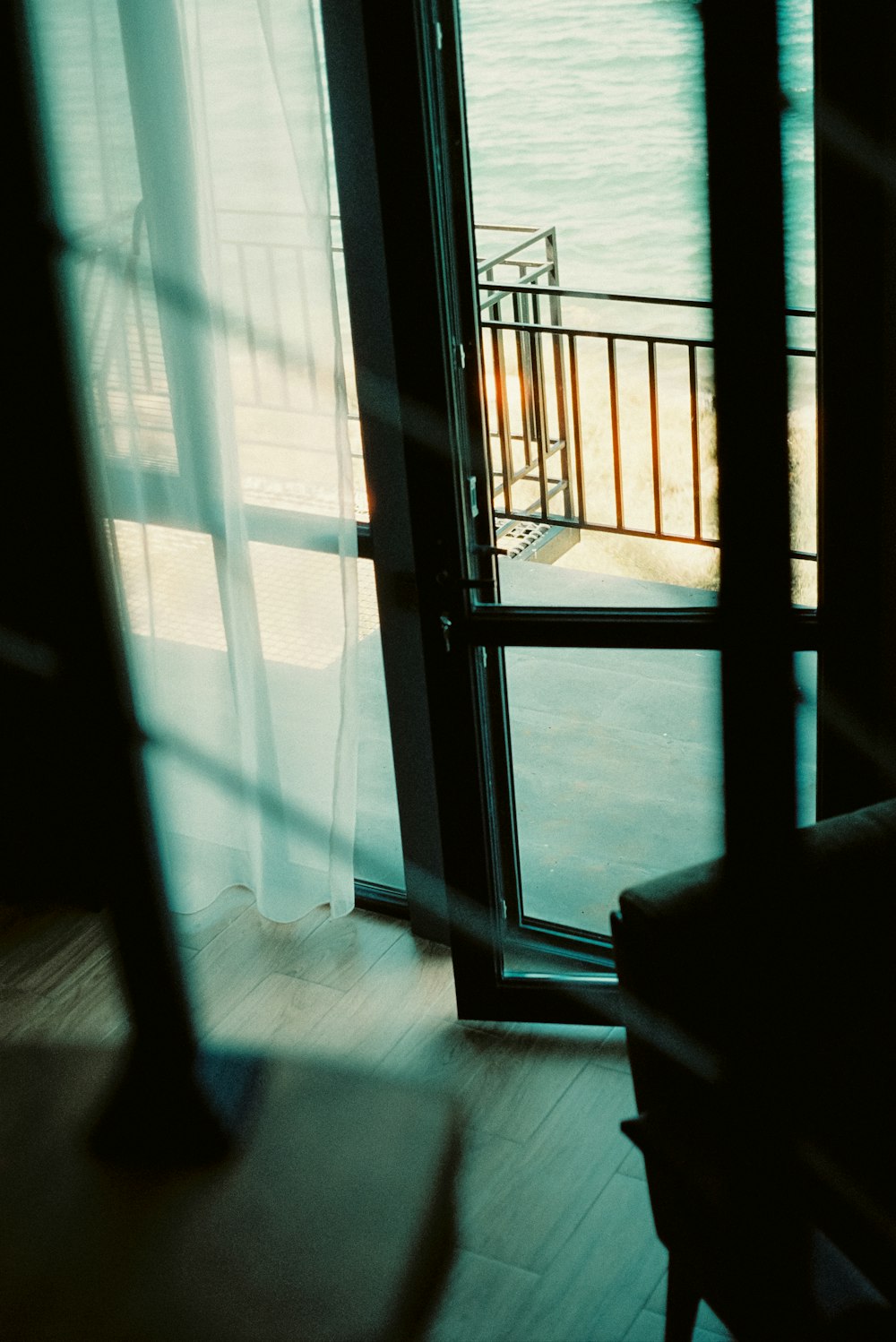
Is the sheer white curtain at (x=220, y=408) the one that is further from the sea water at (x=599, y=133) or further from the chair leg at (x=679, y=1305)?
the chair leg at (x=679, y=1305)

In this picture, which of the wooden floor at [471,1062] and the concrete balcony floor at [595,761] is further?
the concrete balcony floor at [595,761]

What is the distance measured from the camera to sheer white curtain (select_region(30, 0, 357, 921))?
2100mm

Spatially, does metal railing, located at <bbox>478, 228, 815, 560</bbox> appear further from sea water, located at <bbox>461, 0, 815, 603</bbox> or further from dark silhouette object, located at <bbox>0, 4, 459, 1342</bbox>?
dark silhouette object, located at <bbox>0, 4, 459, 1342</bbox>

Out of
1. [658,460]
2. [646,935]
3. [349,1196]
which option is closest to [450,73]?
[646,935]

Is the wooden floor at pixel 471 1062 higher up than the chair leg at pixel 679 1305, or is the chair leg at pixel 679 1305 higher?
the chair leg at pixel 679 1305

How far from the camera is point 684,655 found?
315 cm

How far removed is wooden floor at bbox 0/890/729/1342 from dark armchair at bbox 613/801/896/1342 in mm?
248

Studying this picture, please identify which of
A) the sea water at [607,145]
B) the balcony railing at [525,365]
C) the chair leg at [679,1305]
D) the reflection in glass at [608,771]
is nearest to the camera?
the chair leg at [679,1305]

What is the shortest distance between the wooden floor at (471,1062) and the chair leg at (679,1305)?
0.46 feet

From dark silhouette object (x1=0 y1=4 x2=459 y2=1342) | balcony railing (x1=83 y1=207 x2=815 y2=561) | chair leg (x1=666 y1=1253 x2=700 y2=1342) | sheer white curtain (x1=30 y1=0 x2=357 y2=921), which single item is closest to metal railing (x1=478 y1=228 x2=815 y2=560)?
balcony railing (x1=83 y1=207 x2=815 y2=561)

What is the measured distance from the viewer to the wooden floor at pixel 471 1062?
71.7 inches

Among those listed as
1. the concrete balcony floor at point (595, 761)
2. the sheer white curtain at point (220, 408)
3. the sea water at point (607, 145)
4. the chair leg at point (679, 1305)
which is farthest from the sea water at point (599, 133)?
the chair leg at point (679, 1305)

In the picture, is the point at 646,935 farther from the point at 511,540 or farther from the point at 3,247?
the point at 3,247

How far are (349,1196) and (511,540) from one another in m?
1.17
